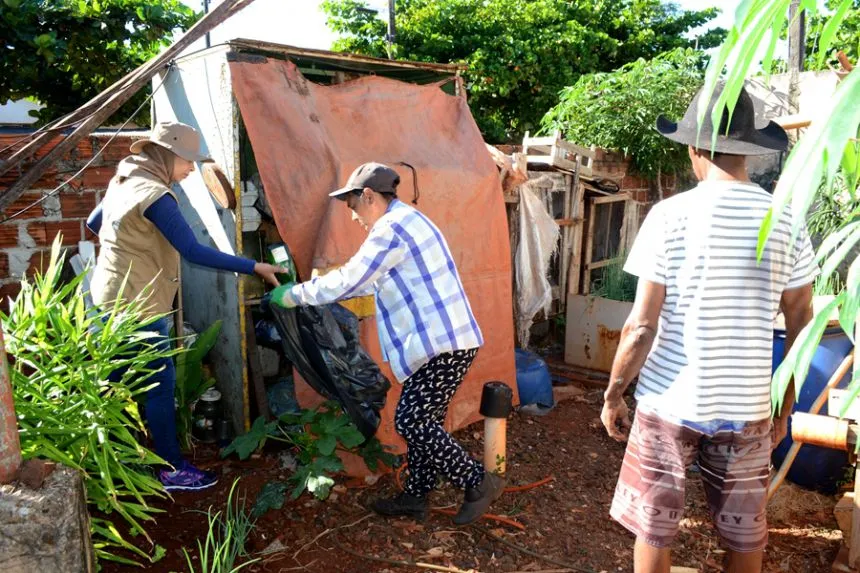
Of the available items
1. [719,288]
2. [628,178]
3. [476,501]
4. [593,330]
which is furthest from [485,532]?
[628,178]

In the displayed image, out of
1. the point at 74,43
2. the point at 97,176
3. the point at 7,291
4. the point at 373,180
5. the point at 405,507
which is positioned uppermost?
the point at 74,43

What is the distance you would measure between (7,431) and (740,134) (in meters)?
2.33

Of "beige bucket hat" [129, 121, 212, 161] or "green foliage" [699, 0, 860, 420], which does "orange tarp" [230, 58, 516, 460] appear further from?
"green foliage" [699, 0, 860, 420]

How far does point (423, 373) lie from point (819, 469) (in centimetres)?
236

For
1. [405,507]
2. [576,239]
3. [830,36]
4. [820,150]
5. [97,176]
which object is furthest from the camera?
[576,239]

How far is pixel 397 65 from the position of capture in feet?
16.8

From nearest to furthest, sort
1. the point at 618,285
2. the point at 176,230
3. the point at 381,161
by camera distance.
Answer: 1. the point at 176,230
2. the point at 381,161
3. the point at 618,285

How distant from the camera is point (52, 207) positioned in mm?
4414

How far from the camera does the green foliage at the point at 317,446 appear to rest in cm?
353

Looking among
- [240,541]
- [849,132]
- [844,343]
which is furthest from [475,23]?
[849,132]

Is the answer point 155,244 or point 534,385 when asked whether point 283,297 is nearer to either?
point 155,244

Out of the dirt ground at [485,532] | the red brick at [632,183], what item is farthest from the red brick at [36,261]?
the red brick at [632,183]

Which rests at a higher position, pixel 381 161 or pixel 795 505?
pixel 381 161

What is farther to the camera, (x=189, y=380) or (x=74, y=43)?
(x=74, y=43)
